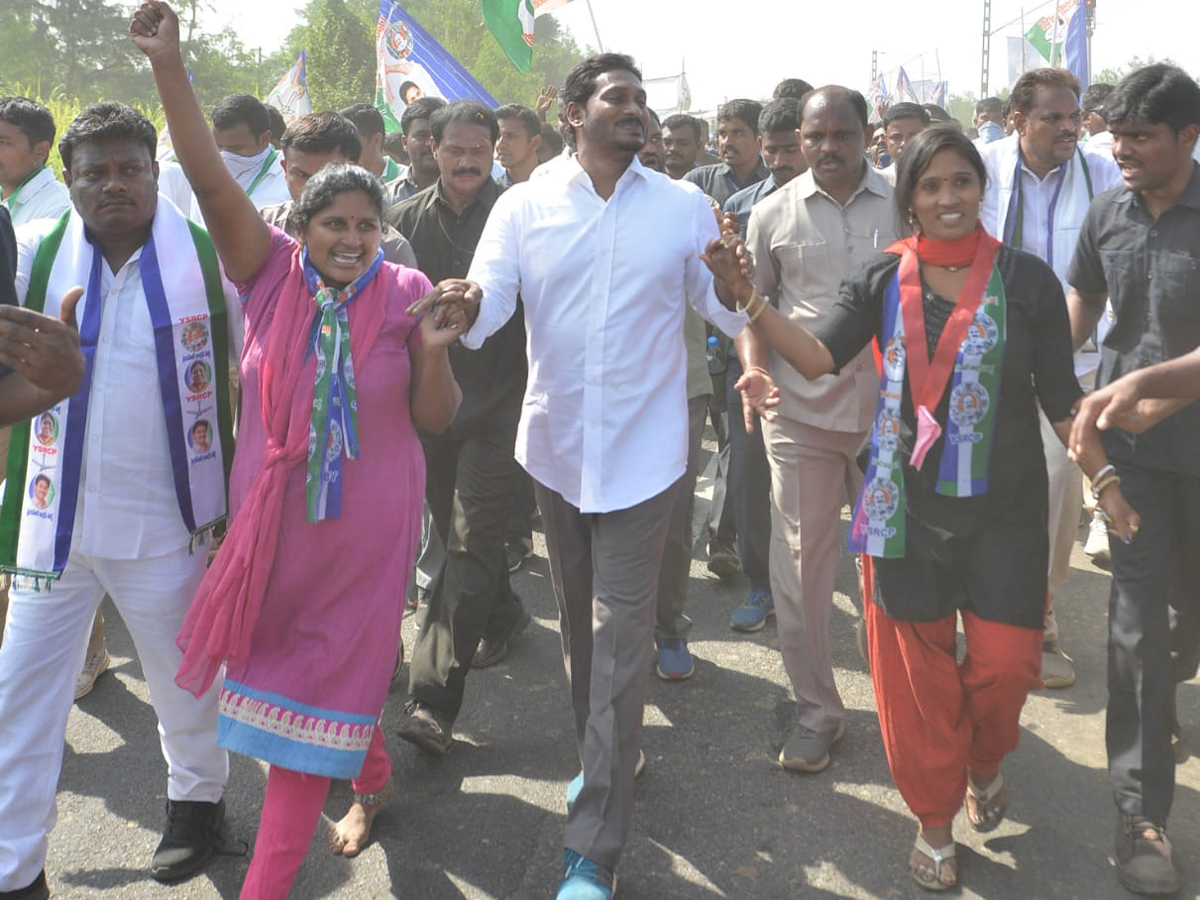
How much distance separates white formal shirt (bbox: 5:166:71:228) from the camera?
4.93 meters

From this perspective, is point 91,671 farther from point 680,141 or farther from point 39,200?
point 680,141

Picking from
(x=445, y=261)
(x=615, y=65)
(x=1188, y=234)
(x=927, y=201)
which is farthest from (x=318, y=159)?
(x=1188, y=234)

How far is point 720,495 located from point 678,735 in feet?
7.09

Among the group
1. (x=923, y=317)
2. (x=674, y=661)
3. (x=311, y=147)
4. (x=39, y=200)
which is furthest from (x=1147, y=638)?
(x=39, y=200)

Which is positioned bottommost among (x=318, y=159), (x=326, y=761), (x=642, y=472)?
(x=326, y=761)

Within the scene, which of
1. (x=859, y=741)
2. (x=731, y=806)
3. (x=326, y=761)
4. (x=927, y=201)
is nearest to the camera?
(x=326, y=761)

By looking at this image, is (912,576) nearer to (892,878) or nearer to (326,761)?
(892,878)

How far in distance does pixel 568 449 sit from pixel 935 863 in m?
1.60

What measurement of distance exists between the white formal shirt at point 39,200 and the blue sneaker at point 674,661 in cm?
323

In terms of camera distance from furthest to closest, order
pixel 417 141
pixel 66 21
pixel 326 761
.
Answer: pixel 66 21, pixel 417 141, pixel 326 761

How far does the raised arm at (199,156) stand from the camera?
2.85m

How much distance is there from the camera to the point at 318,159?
455 cm

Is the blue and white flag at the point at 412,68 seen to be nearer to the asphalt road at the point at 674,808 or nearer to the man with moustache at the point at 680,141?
the man with moustache at the point at 680,141

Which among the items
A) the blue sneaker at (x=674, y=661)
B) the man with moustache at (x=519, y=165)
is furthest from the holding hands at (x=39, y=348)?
the man with moustache at (x=519, y=165)
